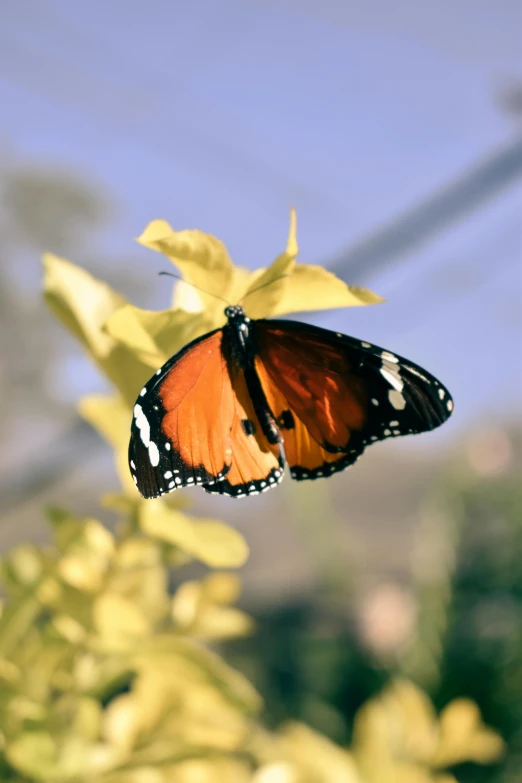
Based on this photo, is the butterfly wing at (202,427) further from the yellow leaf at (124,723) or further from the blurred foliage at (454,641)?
the blurred foliage at (454,641)

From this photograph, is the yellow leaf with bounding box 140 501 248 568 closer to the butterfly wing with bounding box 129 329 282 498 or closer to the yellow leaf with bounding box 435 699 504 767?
the butterfly wing with bounding box 129 329 282 498

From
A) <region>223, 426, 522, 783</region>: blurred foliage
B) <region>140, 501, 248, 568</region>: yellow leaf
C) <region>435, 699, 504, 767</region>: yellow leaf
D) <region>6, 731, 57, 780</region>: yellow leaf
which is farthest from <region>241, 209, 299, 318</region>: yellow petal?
<region>223, 426, 522, 783</region>: blurred foliage

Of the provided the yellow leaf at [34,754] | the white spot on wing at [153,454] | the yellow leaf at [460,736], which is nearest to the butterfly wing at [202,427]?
the white spot on wing at [153,454]

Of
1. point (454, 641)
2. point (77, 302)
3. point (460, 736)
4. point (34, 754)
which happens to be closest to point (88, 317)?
point (77, 302)

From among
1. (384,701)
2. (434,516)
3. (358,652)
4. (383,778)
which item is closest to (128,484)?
(383,778)

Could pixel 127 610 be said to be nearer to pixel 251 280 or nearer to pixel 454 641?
pixel 251 280

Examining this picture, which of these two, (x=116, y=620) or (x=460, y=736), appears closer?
(x=116, y=620)

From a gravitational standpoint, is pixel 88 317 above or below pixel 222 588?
above
